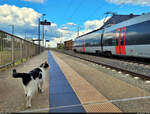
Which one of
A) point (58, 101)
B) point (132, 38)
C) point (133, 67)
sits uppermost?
point (132, 38)

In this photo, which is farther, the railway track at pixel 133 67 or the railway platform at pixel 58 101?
the railway track at pixel 133 67

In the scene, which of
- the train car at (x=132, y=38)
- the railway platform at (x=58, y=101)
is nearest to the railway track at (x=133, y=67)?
the train car at (x=132, y=38)

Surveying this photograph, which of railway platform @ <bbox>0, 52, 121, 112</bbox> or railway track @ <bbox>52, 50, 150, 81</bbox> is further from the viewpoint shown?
railway track @ <bbox>52, 50, 150, 81</bbox>

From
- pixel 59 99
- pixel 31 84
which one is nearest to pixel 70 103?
pixel 59 99

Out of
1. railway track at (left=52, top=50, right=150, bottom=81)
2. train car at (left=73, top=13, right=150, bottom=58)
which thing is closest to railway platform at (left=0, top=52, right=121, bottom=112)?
railway track at (left=52, top=50, right=150, bottom=81)

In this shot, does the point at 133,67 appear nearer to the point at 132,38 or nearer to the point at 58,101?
the point at 132,38

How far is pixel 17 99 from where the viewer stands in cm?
334

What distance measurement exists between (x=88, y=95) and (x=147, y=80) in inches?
116

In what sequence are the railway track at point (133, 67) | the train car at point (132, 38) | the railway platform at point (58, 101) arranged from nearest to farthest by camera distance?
the railway platform at point (58, 101)
the railway track at point (133, 67)
the train car at point (132, 38)

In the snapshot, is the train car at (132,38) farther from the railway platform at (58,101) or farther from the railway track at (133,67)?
the railway platform at (58,101)

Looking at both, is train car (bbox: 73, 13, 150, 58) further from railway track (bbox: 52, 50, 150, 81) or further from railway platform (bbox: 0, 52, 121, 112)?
railway platform (bbox: 0, 52, 121, 112)

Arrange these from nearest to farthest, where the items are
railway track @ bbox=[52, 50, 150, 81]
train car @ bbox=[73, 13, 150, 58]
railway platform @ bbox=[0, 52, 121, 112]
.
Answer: railway platform @ bbox=[0, 52, 121, 112] → railway track @ bbox=[52, 50, 150, 81] → train car @ bbox=[73, 13, 150, 58]

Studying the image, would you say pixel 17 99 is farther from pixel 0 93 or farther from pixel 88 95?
pixel 88 95

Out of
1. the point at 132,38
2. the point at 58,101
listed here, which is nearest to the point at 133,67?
the point at 132,38
